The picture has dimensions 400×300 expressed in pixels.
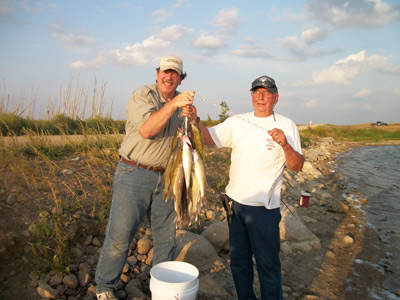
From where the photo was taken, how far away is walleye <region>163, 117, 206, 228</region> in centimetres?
314

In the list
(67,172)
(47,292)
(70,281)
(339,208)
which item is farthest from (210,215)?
(339,208)

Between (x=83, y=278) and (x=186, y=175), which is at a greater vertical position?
(x=186, y=175)

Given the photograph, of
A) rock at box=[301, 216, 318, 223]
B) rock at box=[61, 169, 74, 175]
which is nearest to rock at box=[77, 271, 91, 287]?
rock at box=[61, 169, 74, 175]

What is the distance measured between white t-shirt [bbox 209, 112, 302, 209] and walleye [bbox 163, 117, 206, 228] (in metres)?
0.71

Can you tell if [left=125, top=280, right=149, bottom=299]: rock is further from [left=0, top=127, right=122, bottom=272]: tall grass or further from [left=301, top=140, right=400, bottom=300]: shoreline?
[left=301, top=140, right=400, bottom=300]: shoreline

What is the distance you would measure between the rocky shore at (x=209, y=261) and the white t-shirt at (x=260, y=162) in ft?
3.91

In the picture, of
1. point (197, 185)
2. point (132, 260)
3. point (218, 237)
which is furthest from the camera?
point (218, 237)

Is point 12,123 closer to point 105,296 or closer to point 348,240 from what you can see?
point 105,296

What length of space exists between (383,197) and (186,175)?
37.6 feet

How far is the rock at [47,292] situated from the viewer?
402 centimetres

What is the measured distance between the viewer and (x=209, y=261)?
5.35 meters

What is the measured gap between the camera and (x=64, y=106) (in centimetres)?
1906

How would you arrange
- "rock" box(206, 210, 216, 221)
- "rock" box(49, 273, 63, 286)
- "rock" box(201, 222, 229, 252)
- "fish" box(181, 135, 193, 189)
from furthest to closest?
"rock" box(206, 210, 216, 221) < "rock" box(201, 222, 229, 252) < "rock" box(49, 273, 63, 286) < "fish" box(181, 135, 193, 189)

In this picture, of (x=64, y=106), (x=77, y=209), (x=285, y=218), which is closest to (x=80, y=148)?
(x=77, y=209)
